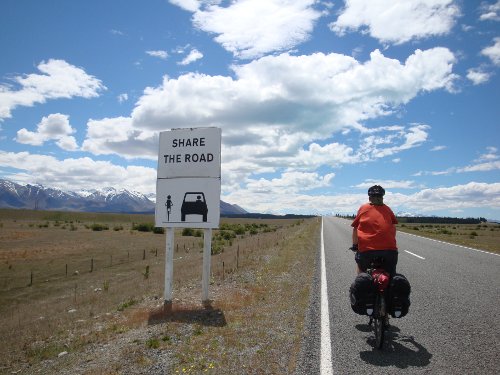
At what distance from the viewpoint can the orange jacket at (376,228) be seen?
5.99m

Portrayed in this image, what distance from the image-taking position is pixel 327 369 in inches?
192

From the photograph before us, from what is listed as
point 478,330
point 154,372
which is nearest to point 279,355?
point 154,372

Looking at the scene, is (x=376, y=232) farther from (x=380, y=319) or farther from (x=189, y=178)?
(x=189, y=178)

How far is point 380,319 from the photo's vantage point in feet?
18.3

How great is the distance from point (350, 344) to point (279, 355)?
1152mm

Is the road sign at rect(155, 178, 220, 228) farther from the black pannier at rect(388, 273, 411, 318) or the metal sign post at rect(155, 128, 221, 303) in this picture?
the black pannier at rect(388, 273, 411, 318)

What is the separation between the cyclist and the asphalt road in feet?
3.49

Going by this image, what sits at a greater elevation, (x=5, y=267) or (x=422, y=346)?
(x=422, y=346)

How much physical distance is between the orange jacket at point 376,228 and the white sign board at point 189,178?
11.1ft

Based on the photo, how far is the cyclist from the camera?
19.5 ft

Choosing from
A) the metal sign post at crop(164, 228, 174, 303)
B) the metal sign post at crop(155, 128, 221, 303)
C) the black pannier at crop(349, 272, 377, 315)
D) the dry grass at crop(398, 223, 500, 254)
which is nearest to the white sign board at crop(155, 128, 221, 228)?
the metal sign post at crop(155, 128, 221, 303)

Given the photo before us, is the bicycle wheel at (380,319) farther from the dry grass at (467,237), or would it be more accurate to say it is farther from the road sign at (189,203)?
the dry grass at (467,237)

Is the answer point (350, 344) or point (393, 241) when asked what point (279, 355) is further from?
point (393, 241)

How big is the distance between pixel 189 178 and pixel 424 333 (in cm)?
532
